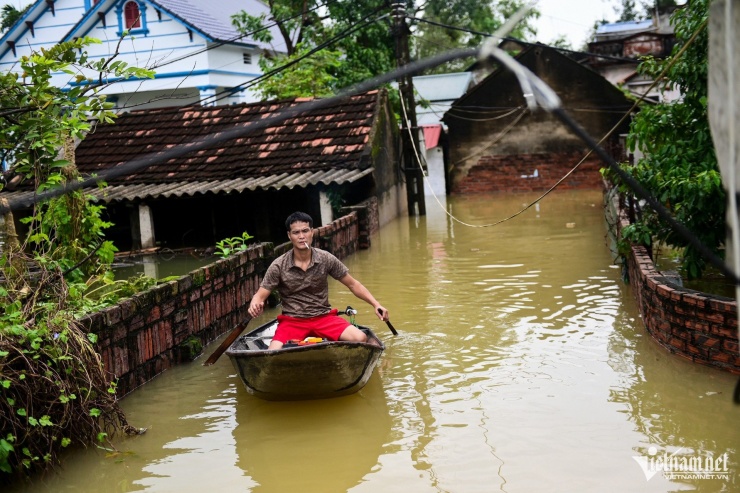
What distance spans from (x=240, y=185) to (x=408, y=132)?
5.33 metres

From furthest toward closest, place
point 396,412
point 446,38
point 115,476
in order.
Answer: point 446,38 → point 396,412 → point 115,476

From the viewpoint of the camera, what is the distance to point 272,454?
284 inches

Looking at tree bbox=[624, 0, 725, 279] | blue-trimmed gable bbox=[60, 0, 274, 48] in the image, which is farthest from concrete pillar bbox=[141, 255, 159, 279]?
blue-trimmed gable bbox=[60, 0, 274, 48]

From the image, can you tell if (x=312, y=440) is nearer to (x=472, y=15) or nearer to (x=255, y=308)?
(x=255, y=308)

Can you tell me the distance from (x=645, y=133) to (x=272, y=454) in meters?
6.33

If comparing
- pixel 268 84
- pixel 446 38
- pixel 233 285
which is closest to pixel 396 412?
pixel 233 285

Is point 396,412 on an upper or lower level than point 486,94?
lower

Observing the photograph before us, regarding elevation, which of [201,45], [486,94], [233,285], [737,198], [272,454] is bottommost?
[272,454]

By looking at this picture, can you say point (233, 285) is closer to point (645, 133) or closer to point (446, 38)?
point (645, 133)

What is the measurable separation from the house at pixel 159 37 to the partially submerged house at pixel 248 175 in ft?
20.8

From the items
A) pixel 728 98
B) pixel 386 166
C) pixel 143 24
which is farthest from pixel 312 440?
pixel 143 24

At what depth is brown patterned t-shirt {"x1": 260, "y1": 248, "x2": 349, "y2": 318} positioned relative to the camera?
28.1 feet

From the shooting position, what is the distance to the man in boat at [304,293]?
8500 mm

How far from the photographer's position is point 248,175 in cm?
2005
